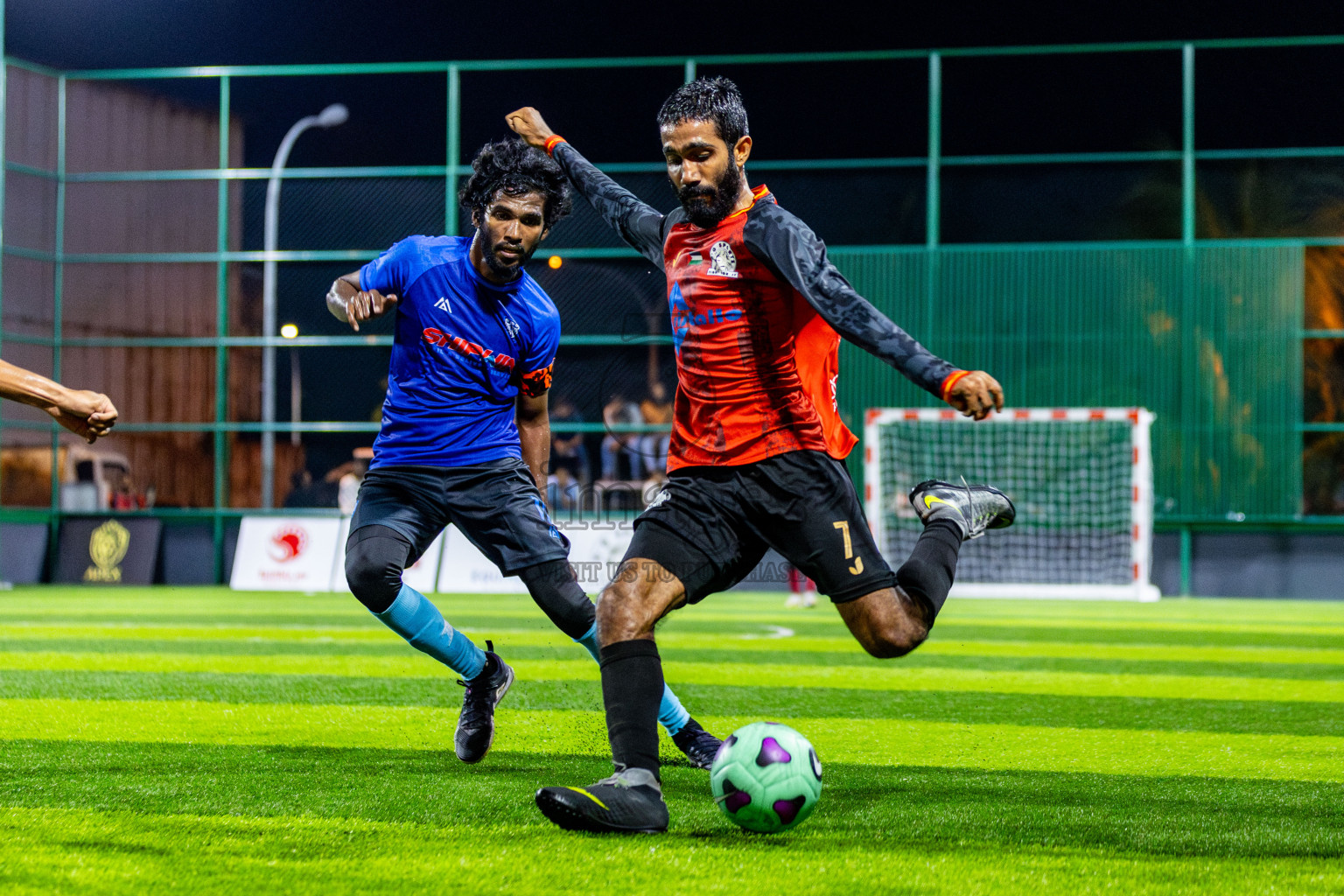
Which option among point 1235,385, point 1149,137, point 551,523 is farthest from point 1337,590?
point 551,523

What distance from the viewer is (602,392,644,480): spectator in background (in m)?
20.7

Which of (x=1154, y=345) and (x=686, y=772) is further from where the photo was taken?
(x=1154, y=345)

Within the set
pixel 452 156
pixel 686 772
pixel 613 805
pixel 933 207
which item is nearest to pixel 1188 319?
pixel 933 207

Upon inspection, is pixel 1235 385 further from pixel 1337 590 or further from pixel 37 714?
pixel 37 714

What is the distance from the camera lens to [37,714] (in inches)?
272

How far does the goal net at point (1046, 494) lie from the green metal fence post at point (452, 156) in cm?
716

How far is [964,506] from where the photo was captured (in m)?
5.01

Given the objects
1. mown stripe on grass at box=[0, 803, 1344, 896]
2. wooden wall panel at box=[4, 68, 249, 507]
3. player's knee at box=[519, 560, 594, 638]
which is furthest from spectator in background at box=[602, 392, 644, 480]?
mown stripe on grass at box=[0, 803, 1344, 896]

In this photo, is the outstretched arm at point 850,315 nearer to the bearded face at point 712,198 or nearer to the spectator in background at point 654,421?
the bearded face at point 712,198

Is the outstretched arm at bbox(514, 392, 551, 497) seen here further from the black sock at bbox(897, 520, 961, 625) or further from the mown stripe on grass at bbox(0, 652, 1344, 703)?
the mown stripe on grass at bbox(0, 652, 1344, 703)

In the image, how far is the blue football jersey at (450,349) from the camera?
5590 mm

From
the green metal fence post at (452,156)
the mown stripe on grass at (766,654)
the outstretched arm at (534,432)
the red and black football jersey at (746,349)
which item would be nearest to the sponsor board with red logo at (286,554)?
the green metal fence post at (452,156)

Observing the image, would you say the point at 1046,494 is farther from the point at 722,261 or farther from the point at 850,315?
the point at 850,315

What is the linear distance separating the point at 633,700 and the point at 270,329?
1918 centimetres
